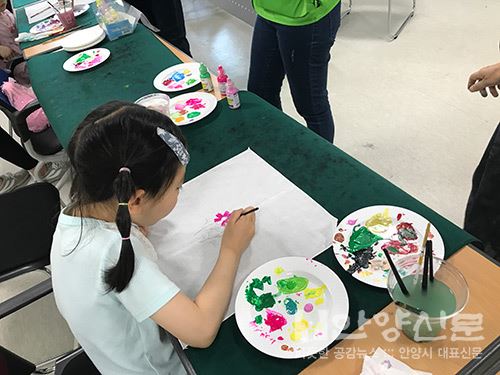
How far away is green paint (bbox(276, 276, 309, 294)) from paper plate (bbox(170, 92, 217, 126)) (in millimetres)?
631

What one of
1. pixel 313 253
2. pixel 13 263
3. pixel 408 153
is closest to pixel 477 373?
pixel 313 253

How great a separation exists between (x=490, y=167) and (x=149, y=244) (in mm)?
971

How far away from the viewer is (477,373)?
71 cm

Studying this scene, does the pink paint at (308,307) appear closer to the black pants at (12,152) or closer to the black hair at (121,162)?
the black hair at (121,162)

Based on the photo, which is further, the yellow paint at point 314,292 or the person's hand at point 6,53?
the person's hand at point 6,53

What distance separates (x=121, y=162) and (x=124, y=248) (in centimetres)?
15

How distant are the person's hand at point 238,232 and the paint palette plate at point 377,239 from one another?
7.2 inches

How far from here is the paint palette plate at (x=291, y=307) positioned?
0.77 meters

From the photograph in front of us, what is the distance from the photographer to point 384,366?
2.35 ft

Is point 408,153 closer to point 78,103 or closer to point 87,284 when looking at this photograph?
point 78,103

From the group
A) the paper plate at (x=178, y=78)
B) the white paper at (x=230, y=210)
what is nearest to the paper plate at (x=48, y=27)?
the paper plate at (x=178, y=78)

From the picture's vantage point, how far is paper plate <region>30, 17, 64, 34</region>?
201cm

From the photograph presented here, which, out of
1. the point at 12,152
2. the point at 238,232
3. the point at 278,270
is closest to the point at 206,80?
the point at 238,232

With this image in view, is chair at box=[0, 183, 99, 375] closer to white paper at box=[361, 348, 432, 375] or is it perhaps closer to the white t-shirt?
the white t-shirt
